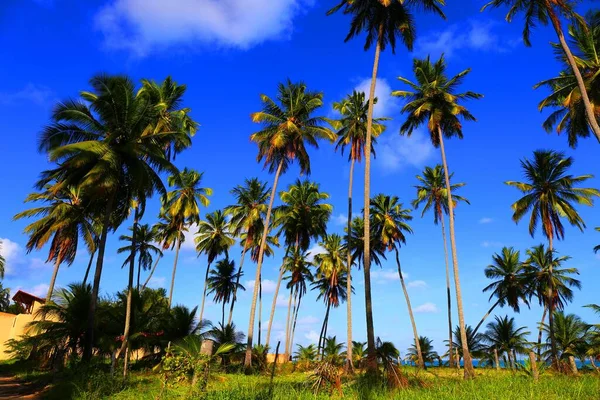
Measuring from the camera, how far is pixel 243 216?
121ft

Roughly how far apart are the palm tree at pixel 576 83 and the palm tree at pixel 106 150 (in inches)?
823

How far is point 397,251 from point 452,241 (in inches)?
567

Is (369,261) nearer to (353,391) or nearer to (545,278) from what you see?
(353,391)

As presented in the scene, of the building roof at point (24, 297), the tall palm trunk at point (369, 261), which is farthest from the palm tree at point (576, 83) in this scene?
the building roof at point (24, 297)

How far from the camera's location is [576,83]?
A: 2033cm

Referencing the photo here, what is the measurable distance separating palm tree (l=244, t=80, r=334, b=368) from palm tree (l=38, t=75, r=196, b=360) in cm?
832

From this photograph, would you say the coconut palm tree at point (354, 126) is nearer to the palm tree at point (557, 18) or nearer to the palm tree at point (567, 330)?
the palm tree at point (557, 18)

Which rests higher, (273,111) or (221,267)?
(273,111)

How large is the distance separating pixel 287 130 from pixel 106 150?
12379mm

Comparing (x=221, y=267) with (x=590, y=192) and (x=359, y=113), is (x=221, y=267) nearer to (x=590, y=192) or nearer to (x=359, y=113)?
(x=359, y=113)

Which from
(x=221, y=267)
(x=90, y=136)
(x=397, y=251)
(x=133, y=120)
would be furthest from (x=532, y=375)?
(x=221, y=267)

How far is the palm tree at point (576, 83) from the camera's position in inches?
779

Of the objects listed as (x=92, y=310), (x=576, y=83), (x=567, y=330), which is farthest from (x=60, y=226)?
(x=567, y=330)

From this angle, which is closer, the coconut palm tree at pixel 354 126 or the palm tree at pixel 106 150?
the palm tree at pixel 106 150
